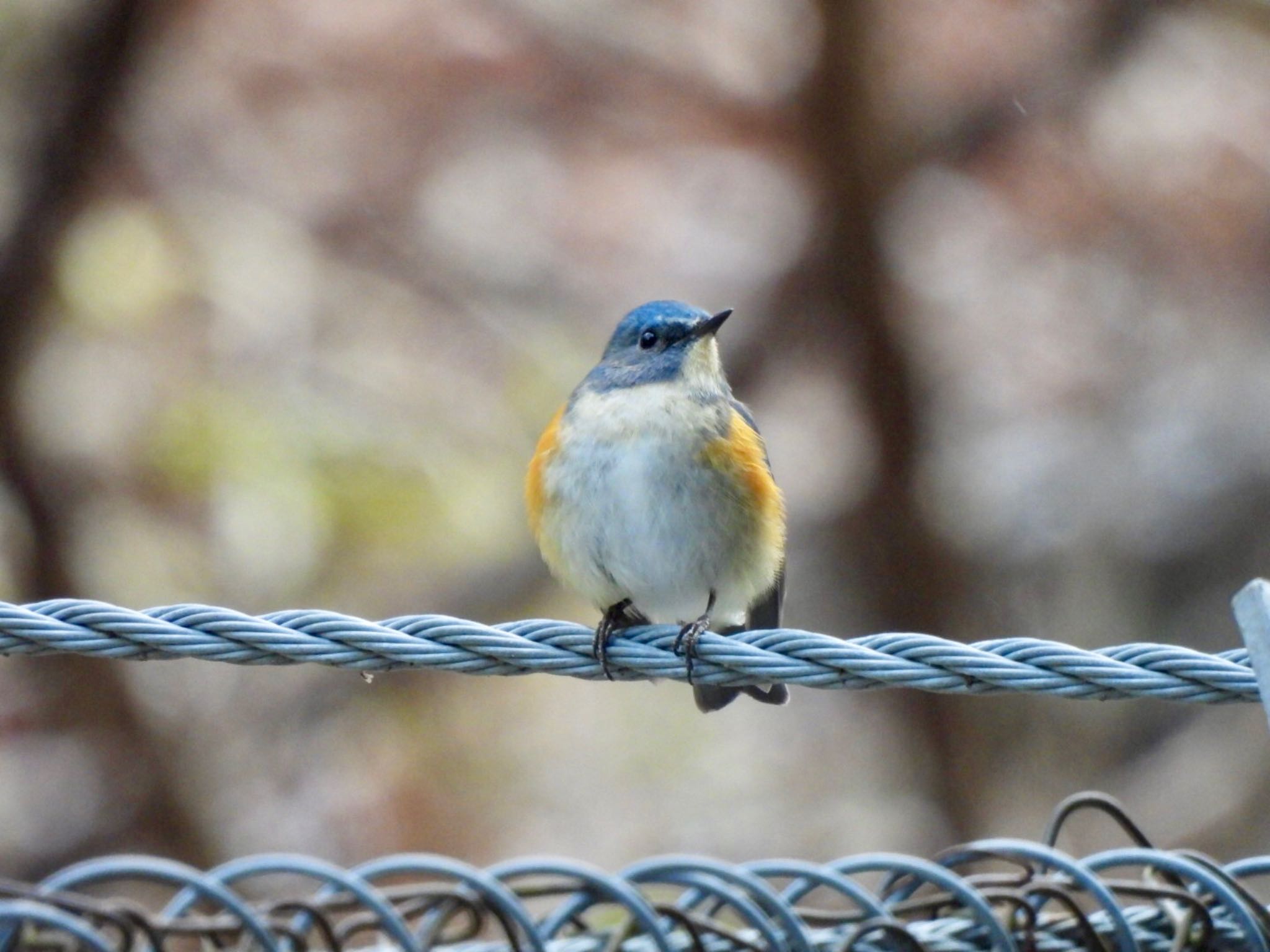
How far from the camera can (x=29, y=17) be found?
284 inches

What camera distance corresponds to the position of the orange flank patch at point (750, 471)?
428cm

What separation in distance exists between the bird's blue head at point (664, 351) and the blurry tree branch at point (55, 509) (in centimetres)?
375

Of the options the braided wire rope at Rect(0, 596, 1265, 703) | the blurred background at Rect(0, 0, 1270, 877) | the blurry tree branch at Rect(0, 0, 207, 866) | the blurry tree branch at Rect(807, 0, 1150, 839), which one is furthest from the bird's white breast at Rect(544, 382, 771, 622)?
the blurry tree branch at Rect(0, 0, 207, 866)

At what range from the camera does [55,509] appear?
722 centimetres

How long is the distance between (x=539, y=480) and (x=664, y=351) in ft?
2.25

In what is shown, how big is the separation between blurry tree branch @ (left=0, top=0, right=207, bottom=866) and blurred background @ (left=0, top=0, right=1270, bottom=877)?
19cm

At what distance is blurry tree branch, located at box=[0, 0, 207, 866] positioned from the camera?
23.5 ft

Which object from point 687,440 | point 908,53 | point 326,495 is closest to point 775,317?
point 908,53

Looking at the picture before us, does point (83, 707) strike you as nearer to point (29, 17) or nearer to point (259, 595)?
point (259, 595)

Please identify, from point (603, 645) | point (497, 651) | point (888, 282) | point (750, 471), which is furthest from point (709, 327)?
point (888, 282)

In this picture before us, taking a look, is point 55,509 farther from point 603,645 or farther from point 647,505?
point 603,645

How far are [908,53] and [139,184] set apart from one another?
4.43 m

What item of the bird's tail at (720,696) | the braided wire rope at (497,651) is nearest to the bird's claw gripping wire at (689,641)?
the braided wire rope at (497,651)

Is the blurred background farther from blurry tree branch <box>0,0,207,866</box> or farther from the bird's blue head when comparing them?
the bird's blue head
